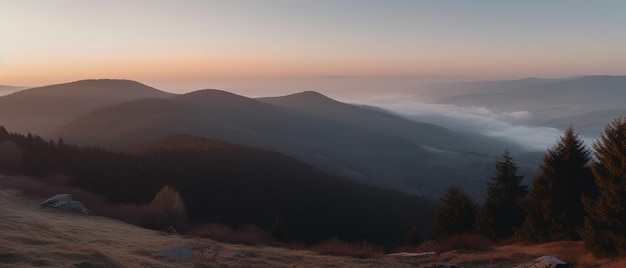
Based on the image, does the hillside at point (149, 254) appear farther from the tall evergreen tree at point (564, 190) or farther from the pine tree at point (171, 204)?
the pine tree at point (171, 204)

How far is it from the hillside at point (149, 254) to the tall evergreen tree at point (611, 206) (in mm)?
1220

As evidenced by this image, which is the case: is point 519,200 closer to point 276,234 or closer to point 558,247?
point 558,247

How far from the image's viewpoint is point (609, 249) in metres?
28.4

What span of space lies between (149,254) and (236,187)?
114m

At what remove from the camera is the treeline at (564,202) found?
2866 cm

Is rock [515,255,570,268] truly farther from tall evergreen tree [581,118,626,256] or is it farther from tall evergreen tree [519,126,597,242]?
tall evergreen tree [519,126,597,242]

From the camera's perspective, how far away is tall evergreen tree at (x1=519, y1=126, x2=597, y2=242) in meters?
36.2

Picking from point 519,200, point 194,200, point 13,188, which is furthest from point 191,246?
point 194,200

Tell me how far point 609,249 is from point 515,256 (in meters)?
5.90

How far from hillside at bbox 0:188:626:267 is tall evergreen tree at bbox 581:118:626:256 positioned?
1.22 meters

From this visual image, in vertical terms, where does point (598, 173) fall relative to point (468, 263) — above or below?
above

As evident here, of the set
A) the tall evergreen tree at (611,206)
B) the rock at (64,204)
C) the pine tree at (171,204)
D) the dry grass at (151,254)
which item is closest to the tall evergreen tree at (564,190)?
the dry grass at (151,254)

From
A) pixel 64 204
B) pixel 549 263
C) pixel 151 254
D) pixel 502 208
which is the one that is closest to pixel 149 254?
pixel 151 254

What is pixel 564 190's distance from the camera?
120ft
